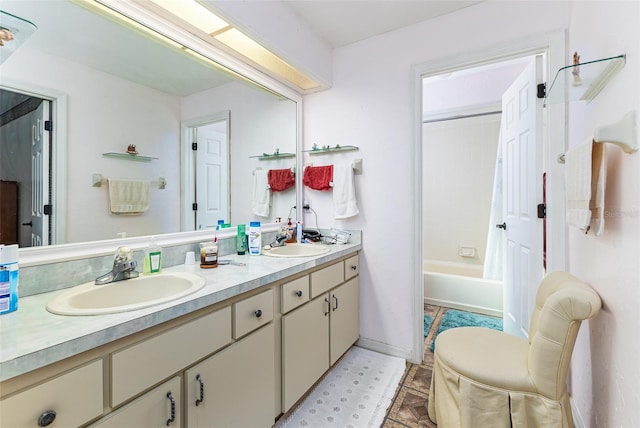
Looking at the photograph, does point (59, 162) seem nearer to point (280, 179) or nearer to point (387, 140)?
point (280, 179)

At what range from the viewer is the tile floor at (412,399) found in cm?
143

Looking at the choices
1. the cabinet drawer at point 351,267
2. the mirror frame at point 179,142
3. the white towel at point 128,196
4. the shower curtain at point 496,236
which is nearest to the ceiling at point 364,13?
the mirror frame at point 179,142

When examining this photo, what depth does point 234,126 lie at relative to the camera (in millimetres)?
1918

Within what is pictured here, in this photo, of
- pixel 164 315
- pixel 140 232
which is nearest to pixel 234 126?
pixel 140 232

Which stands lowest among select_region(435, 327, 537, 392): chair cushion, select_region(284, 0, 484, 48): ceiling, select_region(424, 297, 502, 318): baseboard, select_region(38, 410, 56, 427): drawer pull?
select_region(424, 297, 502, 318): baseboard

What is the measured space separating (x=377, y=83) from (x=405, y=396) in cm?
212

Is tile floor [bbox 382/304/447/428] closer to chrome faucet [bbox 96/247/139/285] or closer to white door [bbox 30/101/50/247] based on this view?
chrome faucet [bbox 96/247/139/285]

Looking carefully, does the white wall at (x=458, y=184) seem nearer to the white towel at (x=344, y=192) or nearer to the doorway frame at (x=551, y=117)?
the white towel at (x=344, y=192)

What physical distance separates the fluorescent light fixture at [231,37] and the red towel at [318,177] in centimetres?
Answer: 68

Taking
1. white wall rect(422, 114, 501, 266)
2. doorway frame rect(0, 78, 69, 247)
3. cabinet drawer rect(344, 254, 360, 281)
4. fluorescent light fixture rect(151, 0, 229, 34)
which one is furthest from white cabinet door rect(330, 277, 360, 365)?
fluorescent light fixture rect(151, 0, 229, 34)

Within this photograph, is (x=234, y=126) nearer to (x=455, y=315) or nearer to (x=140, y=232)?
(x=140, y=232)

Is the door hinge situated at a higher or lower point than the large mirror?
lower

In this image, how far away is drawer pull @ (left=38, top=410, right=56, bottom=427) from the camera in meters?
0.62

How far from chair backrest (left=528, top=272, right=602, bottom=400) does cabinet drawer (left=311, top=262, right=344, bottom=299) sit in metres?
1.02
